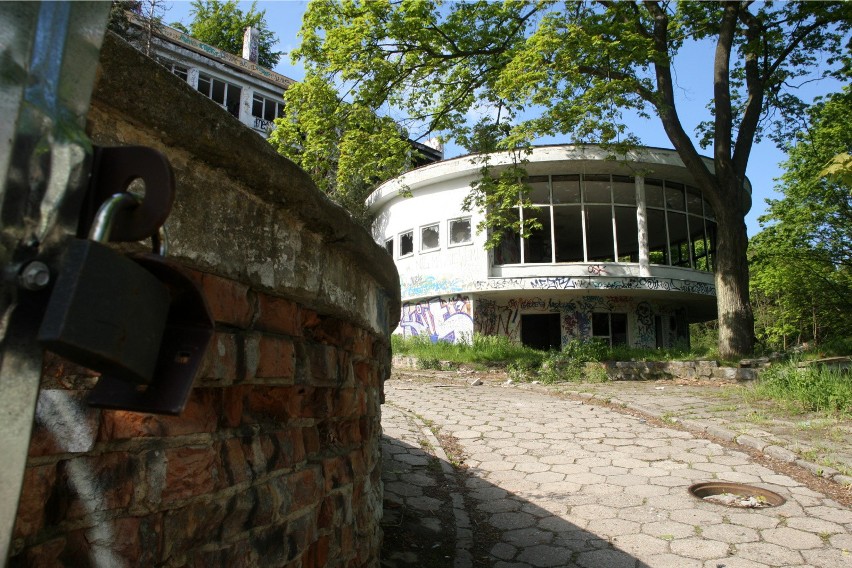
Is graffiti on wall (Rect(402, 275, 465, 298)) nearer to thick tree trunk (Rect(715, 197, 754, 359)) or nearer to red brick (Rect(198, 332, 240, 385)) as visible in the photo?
thick tree trunk (Rect(715, 197, 754, 359))

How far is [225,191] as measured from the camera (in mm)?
1665

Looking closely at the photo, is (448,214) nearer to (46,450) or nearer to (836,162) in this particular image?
(836,162)

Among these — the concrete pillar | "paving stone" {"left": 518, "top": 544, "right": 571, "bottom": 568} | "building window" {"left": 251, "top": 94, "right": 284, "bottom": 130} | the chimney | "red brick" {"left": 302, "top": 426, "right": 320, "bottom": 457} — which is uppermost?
the chimney

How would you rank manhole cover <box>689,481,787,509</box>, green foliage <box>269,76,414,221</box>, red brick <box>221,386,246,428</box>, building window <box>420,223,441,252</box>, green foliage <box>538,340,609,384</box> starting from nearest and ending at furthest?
red brick <box>221,386,246,428</box>, manhole cover <box>689,481,787,509</box>, green foliage <box>538,340,609,384</box>, green foliage <box>269,76,414,221</box>, building window <box>420,223,441,252</box>

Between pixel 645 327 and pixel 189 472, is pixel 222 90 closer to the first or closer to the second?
pixel 645 327

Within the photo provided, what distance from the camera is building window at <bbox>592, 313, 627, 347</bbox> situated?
1931cm

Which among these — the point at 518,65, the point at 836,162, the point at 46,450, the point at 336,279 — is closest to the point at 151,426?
the point at 46,450

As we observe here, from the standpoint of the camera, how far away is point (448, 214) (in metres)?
20.2

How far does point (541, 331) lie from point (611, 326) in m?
2.27

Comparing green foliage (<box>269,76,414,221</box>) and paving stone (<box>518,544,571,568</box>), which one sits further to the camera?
green foliage (<box>269,76,414,221</box>)

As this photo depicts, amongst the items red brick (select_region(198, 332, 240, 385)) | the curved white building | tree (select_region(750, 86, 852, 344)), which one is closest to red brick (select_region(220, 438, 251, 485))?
red brick (select_region(198, 332, 240, 385))

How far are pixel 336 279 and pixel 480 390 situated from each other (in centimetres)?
978

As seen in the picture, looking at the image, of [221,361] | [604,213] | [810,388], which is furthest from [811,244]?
[221,361]

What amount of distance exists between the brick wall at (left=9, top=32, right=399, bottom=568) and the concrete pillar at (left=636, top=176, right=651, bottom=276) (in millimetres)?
17297
